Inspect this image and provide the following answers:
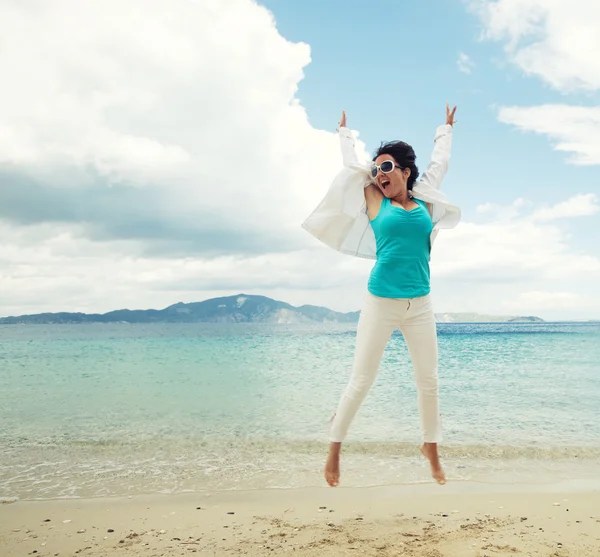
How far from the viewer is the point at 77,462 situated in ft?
27.8

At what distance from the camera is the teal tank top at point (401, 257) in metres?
3.67

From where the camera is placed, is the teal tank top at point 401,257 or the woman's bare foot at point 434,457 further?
the woman's bare foot at point 434,457

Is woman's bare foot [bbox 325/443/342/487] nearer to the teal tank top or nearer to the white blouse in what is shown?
the teal tank top

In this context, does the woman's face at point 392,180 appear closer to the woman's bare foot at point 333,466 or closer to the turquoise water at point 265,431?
the woman's bare foot at point 333,466

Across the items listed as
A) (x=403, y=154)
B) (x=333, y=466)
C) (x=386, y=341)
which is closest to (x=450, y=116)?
(x=403, y=154)

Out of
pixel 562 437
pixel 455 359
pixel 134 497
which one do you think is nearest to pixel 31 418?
pixel 134 497

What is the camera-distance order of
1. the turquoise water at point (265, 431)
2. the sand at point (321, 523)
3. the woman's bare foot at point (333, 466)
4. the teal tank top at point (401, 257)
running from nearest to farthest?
the teal tank top at point (401, 257) < the woman's bare foot at point (333, 466) < the sand at point (321, 523) < the turquoise water at point (265, 431)

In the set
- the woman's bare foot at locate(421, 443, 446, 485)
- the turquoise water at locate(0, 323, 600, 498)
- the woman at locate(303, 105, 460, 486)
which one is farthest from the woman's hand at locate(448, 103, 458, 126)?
the turquoise water at locate(0, 323, 600, 498)

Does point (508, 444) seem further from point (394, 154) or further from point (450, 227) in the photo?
point (394, 154)

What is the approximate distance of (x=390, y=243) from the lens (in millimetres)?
3740

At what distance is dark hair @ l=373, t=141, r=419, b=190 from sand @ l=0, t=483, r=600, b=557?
10.2 feet

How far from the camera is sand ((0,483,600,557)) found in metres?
4.60

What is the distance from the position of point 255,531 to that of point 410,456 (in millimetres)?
3933

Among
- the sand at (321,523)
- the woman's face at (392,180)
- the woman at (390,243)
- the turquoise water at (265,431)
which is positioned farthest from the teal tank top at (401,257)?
the turquoise water at (265,431)
